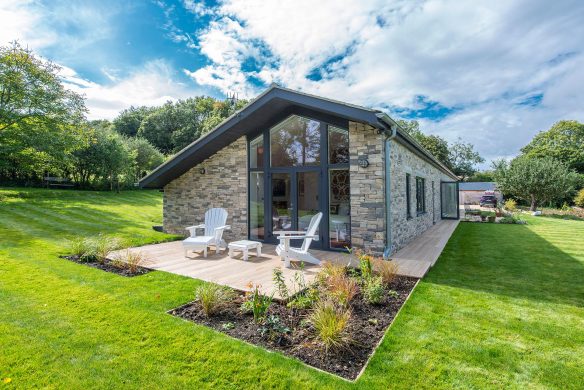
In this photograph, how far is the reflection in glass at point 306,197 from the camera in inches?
318

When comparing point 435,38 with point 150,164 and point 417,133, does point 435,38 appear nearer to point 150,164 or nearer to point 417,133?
point 150,164

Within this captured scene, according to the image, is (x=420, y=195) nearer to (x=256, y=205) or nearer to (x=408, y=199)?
(x=408, y=199)

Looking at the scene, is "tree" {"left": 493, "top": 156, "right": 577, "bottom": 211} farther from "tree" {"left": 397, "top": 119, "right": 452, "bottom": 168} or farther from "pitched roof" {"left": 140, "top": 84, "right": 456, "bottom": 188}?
"tree" {"left": 397, "top": 119, "right": 452, "bottom": 168}

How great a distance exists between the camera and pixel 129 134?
143 feet

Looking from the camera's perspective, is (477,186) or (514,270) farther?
(477,186)

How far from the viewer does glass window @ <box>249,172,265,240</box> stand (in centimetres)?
913

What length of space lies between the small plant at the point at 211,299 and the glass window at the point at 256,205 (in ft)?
16.0

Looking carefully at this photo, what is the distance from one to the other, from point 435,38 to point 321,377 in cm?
1016

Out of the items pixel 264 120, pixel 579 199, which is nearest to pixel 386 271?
pixel 264 120

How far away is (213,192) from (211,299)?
6.33 m

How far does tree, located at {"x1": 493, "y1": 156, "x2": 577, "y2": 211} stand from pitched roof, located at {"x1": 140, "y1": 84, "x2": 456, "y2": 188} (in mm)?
16135

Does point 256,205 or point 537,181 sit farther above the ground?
point 537,181

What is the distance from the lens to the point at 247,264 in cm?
673

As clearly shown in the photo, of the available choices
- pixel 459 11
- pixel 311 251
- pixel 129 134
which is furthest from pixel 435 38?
pixel 129 134
